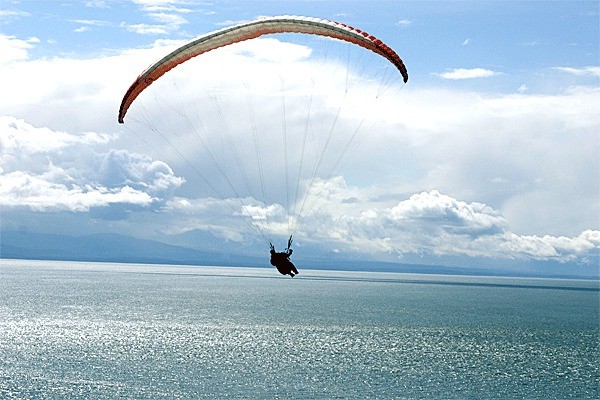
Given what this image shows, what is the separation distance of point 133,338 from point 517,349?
4098cm

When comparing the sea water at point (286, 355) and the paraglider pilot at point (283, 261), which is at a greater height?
the paraglider pilot at point (283, 261)

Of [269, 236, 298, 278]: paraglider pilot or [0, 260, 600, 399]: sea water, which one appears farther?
[0, 260, 600, 399]: sea water

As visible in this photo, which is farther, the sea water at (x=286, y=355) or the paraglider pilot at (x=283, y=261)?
the sea water at (x=286, y=355)

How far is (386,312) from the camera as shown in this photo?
115 meters

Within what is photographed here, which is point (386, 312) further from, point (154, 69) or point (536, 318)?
point (154, 69)

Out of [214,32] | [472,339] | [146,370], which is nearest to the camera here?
[214,32]

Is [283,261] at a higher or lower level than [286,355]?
higher

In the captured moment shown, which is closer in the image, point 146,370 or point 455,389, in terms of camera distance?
point 455,389

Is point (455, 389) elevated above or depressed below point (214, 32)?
below

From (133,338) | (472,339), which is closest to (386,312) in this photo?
(472,339)

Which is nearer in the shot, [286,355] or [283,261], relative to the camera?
[283,261]

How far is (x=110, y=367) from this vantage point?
5241 cm

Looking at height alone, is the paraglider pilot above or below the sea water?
above

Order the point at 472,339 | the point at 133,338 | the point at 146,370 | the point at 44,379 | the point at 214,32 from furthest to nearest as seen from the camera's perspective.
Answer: the point at 472,339 → the point at 133,338 → the point at 146,370 → the point at 44,379 → the point at 214,32
